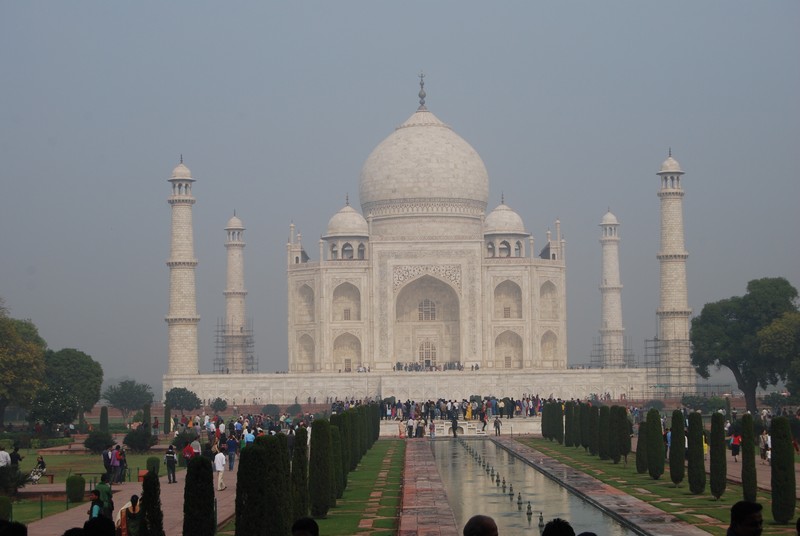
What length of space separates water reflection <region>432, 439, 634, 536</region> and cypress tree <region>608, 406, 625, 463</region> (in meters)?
1.39

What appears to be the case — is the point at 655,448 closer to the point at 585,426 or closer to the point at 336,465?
the point at 336,465

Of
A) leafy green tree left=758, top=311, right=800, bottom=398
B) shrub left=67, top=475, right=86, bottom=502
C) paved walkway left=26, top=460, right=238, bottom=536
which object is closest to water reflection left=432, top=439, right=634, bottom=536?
paved walkway left=26, top=460, right=238, bottom=536

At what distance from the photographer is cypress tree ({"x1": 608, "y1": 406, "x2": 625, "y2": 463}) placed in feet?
70.5

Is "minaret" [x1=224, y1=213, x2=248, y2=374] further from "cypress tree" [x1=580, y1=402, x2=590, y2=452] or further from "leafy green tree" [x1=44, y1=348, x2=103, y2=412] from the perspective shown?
"cypress tree" [x1=580, y1=402, x2=590, y2=452]

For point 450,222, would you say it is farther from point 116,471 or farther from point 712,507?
point 712,507

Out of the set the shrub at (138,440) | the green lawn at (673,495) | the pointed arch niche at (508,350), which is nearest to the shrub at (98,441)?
the shrub at (138,440)

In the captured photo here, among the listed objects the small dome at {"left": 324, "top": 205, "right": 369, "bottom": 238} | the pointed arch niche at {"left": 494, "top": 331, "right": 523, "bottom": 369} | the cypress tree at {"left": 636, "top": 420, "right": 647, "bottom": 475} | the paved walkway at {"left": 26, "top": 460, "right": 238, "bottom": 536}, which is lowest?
the paved walkway at {"left": 26, "top": 460, "right": 238, "bottom": 536}

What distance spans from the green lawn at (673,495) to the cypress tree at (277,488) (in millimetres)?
3954

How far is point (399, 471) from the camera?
2088 cm

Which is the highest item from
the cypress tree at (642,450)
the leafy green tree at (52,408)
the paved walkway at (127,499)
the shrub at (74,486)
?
the leafy green tree at (52,408)

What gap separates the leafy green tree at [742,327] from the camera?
128ft

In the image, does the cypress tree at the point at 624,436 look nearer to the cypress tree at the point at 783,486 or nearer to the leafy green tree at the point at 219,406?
the cypress tree at the point at 783,486

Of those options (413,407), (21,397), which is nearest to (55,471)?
(21,397)

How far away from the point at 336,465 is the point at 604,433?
734 centimetres
